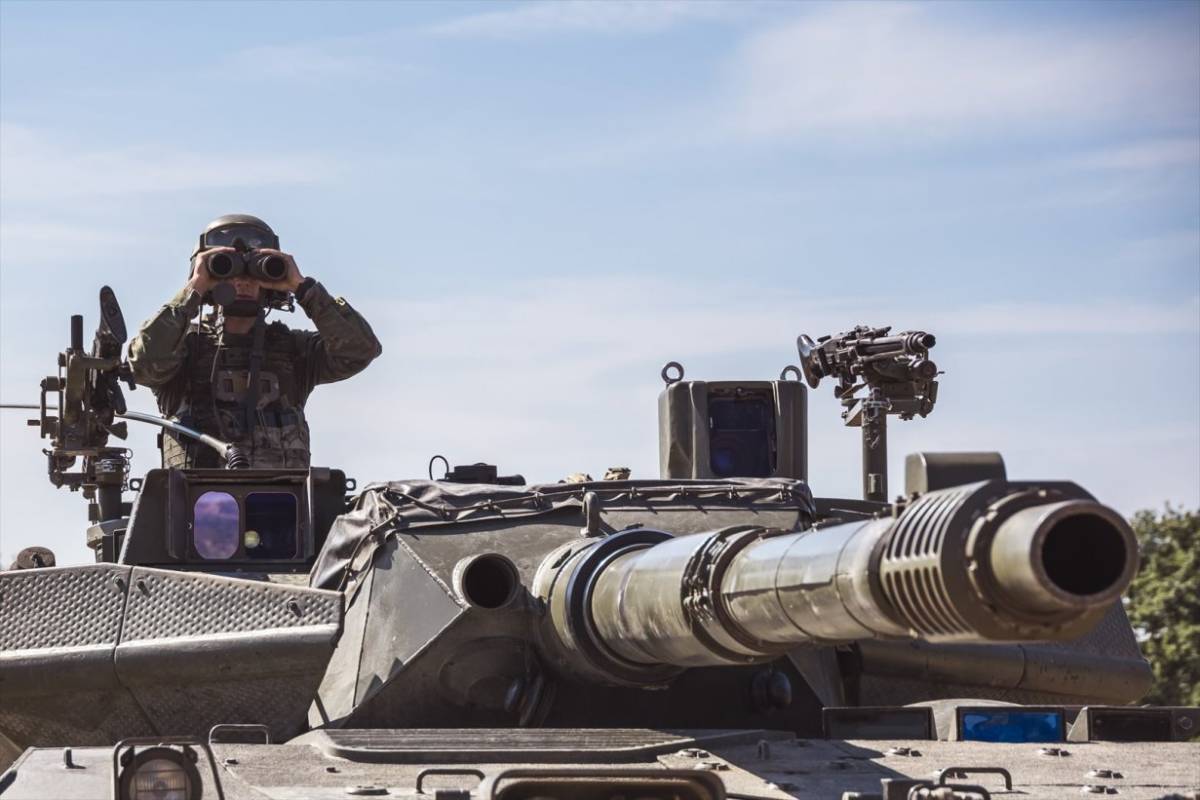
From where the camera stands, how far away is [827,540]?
7363mm

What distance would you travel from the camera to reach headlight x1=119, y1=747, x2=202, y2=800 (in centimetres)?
795

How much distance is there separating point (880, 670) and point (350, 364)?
493 cm

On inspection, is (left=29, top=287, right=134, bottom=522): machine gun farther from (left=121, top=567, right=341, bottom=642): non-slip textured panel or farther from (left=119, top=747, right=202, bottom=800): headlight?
(left=119, top=747, right=202, bottom=800): headlight

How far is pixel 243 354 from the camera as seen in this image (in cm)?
1536

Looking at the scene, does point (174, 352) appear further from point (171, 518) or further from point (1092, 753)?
point (1092, 753)

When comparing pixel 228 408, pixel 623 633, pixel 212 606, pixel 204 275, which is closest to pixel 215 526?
pixel 212 606

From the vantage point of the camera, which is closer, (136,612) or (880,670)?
(136,612)

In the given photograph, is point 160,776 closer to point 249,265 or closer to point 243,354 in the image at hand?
point 249,265

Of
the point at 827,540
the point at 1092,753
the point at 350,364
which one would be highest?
the point at 350,364

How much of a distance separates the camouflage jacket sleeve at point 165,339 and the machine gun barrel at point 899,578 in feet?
20.6

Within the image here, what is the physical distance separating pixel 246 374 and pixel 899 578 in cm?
927

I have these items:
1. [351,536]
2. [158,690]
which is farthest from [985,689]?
[158,690]

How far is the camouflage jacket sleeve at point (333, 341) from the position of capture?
14781mm

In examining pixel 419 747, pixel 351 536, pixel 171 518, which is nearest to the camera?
pixel 419 747
